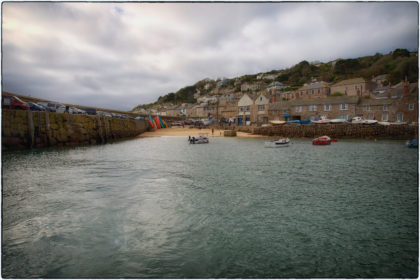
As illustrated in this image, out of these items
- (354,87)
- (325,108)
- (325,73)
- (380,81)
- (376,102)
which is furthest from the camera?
(325,73)

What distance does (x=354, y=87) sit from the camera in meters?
68.2

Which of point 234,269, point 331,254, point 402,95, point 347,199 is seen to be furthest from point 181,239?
point 402,95

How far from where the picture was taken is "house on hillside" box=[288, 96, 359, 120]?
144 feet

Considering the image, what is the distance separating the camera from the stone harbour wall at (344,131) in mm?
35219

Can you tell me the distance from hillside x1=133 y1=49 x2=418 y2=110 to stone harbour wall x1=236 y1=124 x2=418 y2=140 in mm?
17544

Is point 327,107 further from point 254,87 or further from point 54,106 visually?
point 254,87

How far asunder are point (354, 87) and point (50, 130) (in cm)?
7916

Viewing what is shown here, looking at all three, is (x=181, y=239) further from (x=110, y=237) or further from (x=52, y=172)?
(x=52, y=172)

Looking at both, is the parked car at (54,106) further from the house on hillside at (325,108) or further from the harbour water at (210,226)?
the house on hillside at (325,108)

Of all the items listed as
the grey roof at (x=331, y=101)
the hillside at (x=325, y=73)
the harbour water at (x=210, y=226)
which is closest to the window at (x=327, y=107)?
the grey roof at (x=331, y=101)

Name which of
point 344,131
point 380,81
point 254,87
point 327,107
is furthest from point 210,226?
point 254,87

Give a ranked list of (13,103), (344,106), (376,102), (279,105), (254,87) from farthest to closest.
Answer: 1. (254,87)
2. (279,105)
3. (344,106)
4. (376,102)
5. (13,103)

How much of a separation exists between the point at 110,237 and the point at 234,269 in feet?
11.5

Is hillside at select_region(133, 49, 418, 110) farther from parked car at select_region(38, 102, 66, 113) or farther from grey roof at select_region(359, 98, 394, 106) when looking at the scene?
parked car at select_region(38, 102, 66, 113)
